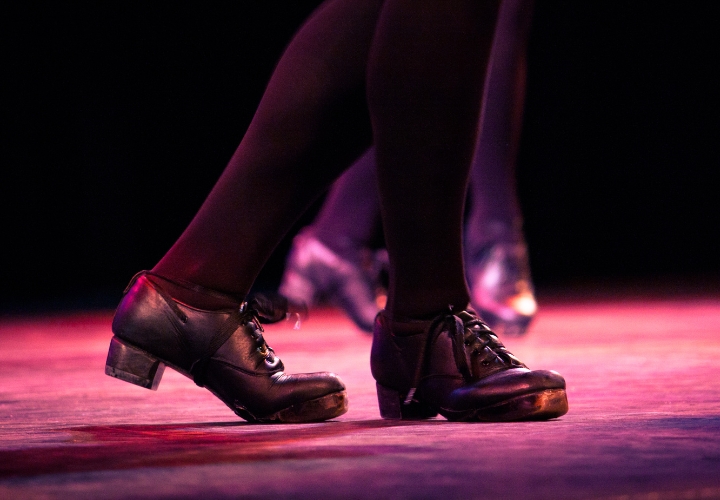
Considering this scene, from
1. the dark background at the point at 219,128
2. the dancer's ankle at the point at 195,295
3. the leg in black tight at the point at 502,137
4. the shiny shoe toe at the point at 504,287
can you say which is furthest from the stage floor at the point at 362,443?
the dark background at the point at 219,128

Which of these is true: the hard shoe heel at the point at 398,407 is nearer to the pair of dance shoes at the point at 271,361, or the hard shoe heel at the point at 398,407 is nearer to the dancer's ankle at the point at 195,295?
the pair of dance shoes at the point at 271,361

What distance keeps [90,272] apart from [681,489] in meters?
5.99

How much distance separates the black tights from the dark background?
4.76 meters

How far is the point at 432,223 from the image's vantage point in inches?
45.9

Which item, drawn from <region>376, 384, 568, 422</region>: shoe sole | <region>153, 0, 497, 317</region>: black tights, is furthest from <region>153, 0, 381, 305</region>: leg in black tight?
<region>376, 384, 568, 422</region>: shoe sole

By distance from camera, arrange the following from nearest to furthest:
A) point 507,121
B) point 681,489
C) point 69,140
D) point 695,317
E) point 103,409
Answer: point 681,489 → point 103,409 → point 507,121 → point 695,317 → point 69,140

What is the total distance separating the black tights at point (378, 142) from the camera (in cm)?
114

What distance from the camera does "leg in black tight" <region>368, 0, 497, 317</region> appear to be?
1131 mm

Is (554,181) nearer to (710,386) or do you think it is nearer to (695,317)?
(695,317)

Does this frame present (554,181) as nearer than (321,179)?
No

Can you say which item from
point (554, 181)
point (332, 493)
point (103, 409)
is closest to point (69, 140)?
point (554, 181)

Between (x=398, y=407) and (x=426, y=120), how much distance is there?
32 centimetres

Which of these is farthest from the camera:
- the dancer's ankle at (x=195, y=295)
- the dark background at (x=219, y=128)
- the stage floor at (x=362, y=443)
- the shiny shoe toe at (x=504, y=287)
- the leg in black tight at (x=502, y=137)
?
the dark background at (x=219, y=128)

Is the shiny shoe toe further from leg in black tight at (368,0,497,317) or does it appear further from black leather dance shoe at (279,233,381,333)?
leg in black tight at (368,0,497,317)
